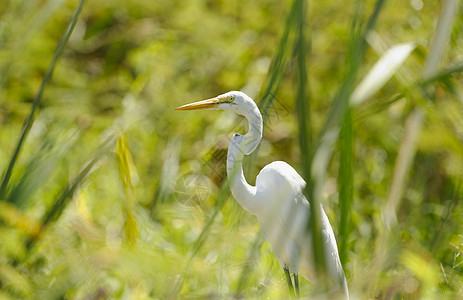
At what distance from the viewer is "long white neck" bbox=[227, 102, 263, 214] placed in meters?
0.70

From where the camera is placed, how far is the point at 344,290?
2.43 ft

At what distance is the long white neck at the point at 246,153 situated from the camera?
697mm

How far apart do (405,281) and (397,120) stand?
1.47 metres

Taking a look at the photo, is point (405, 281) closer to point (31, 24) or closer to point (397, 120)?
point (31, 24)

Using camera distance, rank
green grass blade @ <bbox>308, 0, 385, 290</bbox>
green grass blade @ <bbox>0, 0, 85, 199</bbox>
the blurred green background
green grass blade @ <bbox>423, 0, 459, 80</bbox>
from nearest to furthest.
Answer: green grass blade @ <bbox>308, 0, 385, 290</bbox>, green grass blade @ <bbox>423, 0, 459, 80</bbox>, green grass blade @ <bbox>0, 0, 85, 199</bbox>, the blurred green background

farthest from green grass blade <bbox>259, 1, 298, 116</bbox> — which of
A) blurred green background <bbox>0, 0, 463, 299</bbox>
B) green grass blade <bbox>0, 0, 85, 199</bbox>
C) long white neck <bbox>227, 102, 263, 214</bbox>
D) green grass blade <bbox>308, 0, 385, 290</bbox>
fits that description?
blurred green background <bbox>0, 0, 463, 299</bbox>

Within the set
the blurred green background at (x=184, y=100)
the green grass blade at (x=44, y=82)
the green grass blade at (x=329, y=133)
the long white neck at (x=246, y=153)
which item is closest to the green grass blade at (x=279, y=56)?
the green grass blade at (x=329, y=133)

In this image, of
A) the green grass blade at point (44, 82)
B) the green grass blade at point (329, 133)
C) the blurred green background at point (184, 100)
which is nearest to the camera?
the green grass blade at point (329, 133)

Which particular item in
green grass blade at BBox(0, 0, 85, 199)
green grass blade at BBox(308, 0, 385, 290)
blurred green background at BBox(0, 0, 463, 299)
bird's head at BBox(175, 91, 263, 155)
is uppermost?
green grass blade at BBox(308, 0, 385, 290)

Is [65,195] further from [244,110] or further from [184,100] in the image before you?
[184,100]

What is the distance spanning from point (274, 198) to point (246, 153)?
2.7 inches

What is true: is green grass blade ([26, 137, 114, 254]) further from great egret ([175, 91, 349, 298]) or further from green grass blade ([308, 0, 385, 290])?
green grass blade ([308, 0, 385, 290])

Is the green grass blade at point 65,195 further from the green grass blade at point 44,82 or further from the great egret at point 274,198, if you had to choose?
the great egret at point 274,198

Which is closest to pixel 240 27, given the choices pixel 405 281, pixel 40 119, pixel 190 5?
pixel 190 5
